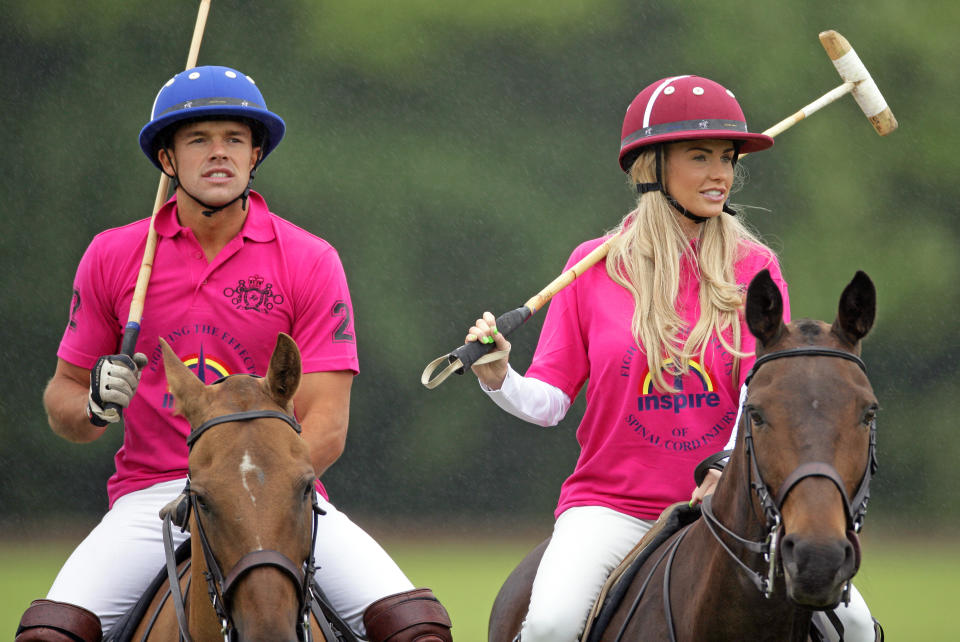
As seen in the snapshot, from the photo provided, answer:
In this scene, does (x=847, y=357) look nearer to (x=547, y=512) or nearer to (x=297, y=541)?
(x=297, y=541)

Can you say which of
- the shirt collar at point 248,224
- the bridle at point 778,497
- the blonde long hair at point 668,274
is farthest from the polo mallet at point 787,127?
the bridle at point 778,497

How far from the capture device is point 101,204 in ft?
43.9

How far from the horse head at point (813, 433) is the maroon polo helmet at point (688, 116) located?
3.62 ft

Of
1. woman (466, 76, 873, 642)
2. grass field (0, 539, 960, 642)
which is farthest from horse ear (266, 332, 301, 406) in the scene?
grass field (0, 539, 960, 642)

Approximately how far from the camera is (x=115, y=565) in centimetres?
354

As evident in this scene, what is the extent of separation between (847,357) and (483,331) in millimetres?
1133

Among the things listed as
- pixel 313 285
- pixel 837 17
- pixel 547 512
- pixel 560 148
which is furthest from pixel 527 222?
pixel 313 285

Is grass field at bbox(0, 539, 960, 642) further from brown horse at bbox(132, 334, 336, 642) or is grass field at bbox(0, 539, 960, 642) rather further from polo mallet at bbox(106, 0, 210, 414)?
brown horse at bbox(132, 334, 336, 642)

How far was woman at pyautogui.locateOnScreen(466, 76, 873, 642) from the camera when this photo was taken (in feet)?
12.6

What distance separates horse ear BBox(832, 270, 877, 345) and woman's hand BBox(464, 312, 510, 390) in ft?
3.34

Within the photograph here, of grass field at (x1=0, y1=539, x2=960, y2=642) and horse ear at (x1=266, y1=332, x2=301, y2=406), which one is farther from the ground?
horse ear at (x1=266, y1=332, x2=301, y2=406)

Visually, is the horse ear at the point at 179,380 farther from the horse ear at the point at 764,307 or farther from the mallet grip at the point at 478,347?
the horse ear at the point at 764,307

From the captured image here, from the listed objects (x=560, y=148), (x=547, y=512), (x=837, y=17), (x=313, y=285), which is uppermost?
(x=837, y=17)

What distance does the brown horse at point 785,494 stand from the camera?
2.73m
